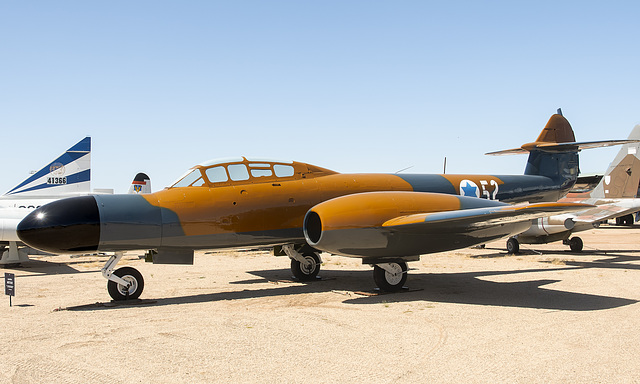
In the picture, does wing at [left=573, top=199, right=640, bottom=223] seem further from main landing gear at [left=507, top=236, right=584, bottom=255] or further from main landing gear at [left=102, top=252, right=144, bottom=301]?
main landing gear at [left=102, top=252, right=144, bottom=301]

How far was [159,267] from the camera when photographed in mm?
15383

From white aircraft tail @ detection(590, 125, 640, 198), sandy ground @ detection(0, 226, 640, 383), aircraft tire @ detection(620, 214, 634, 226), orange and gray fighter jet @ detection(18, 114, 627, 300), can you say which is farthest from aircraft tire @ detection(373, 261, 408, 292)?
aircraft tire @ detection(620, 214, 634, 226)

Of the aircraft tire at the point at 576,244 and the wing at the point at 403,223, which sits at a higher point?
the wing at the point at 403,223

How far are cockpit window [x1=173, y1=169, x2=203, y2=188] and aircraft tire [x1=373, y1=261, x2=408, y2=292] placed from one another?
3.87 m

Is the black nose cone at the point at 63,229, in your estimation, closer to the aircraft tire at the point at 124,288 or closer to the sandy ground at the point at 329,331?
the aircraft tire at the point at 124,288

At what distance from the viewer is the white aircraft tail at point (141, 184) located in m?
26.7

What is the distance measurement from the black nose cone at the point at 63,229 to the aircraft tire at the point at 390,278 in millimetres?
5121

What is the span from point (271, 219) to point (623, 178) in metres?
16.5

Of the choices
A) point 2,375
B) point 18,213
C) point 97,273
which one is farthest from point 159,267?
point 2,375

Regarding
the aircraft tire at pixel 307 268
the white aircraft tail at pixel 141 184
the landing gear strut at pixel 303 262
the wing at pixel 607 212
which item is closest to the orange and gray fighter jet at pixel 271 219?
the landing gear strut at pixel 303 262

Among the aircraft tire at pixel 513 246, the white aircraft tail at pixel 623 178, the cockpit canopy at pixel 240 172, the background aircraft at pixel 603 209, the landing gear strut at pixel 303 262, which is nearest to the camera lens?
the cockpit canopy at pixel 240 172

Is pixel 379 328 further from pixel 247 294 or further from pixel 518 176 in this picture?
pixel 518 176

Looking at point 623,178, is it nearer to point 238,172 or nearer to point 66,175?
point 238,172

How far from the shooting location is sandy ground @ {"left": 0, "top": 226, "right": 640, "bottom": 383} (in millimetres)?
5051
